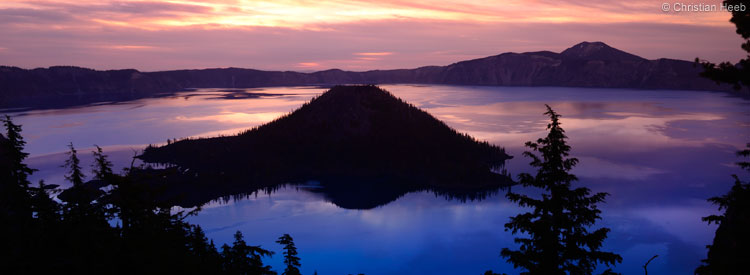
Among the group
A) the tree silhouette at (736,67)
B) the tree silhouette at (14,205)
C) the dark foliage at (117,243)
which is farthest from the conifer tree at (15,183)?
the tree silhouette at (736,67)

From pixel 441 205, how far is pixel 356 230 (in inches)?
1177

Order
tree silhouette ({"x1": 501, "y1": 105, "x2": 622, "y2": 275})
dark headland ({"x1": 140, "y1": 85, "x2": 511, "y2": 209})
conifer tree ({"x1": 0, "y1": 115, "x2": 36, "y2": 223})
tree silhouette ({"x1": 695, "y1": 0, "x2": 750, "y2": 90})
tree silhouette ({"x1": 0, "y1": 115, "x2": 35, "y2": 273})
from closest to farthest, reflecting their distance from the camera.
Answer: tree silhouette ({"x1": 695, "y1": 0, "x2": 750, "y2": 90})
tree silhouette ({"x1": 501, "y1": 105, "x2": 622, "y2": 275})
tree silhouette ({"x1": 0, "y1": 115, "x2": 35, "y2": 273})
conifer tree ({"x1": 0, "y1": 115, "x2": 36, "y2": 223})
dark headland ({"x1": 140, "y1": 85, "x2": 511, "y2": 209})

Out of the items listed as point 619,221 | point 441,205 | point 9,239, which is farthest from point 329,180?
point 9,239

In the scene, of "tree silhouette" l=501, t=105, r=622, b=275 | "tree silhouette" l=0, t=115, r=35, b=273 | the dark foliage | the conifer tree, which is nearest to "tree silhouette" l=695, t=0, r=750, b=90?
"tree silhouette" l=501, t=105, r=622, b=275

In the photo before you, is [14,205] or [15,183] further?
[15,183]

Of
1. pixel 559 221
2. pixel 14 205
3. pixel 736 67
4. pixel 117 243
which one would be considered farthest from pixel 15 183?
pixel 736 67

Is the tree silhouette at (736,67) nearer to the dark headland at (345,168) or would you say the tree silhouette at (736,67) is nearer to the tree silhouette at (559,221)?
the tree silhouette at (559,221)

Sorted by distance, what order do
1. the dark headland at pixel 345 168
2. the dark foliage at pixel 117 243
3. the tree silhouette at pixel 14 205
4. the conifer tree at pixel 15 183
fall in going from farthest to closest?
the dark headland at pixel 345 168 < the conifer tree at pixel 15 183 < the tree silhouette at pixel 14 205 < the dark foliage at pixel 117 243

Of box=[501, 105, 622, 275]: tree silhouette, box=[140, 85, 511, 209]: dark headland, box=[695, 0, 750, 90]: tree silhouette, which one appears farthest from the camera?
box=[140, 85, 511, 209]: dark headland

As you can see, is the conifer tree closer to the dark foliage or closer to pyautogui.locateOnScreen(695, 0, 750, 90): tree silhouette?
the dark foliage

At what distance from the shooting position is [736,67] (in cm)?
1544

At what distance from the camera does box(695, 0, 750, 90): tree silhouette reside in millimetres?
15172

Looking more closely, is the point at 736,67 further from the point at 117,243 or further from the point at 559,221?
the point at 117,243

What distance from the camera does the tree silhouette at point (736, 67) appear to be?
15172 mm
